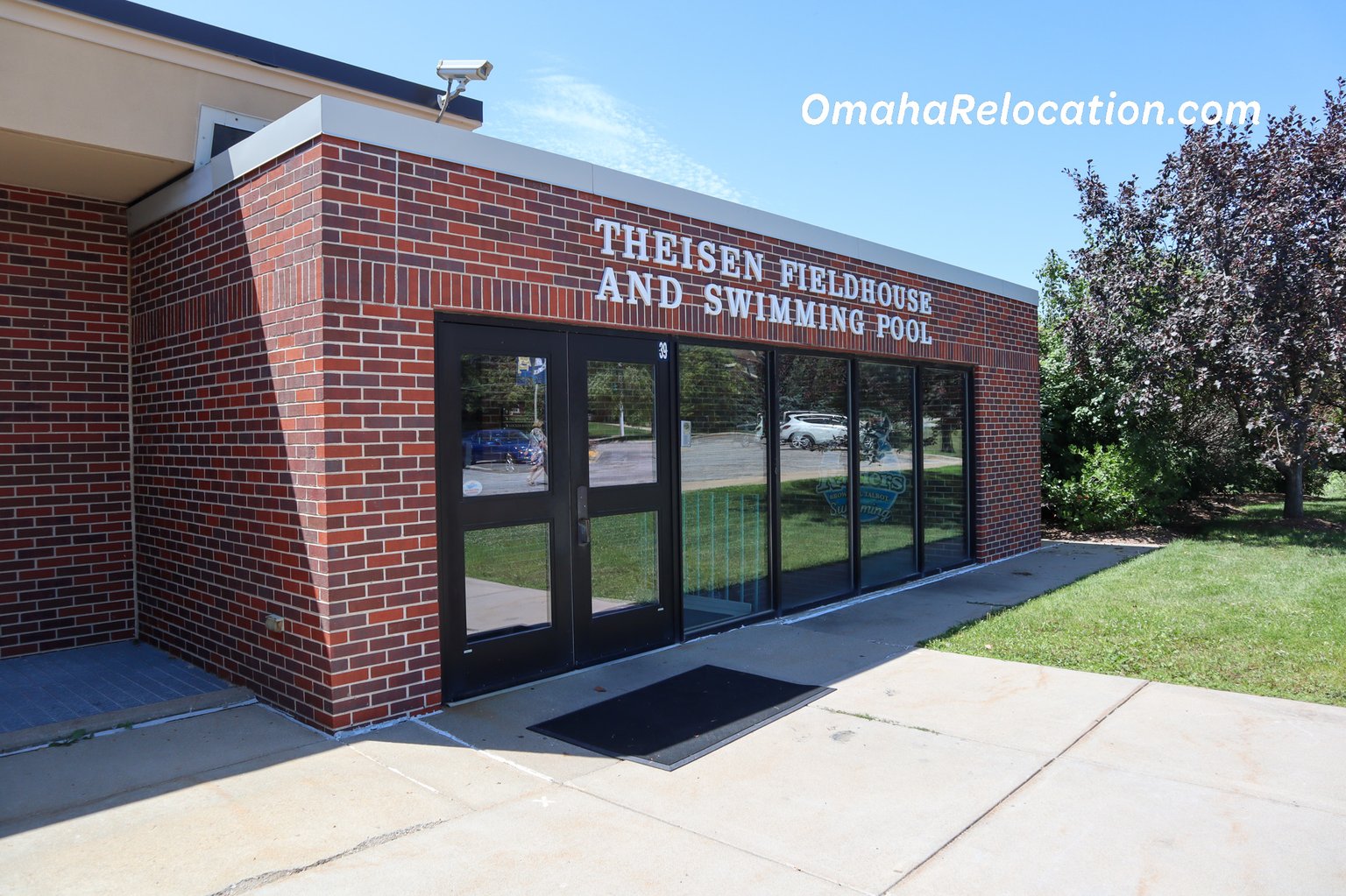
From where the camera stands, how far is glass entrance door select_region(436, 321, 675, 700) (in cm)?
541

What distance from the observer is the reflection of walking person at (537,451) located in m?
5.78

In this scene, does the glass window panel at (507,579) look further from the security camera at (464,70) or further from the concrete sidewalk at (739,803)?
the security camera at (464,70)

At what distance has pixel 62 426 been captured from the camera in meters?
6.34

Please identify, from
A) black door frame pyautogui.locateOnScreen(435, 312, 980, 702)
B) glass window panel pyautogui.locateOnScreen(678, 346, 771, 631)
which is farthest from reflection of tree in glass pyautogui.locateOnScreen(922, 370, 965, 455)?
glass window panel pyautogui.locateOnScreen(678, 346, 771, 631)

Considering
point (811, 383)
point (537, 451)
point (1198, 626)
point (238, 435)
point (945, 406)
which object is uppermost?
point (811, 383)

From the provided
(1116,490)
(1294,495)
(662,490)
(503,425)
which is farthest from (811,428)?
(1294,495)

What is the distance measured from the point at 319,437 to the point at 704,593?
3470 mm

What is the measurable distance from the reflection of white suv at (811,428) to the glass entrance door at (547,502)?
5.29 feet

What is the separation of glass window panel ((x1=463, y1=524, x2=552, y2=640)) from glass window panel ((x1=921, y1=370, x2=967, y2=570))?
5.39m

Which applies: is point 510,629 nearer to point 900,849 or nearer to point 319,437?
point 319,437

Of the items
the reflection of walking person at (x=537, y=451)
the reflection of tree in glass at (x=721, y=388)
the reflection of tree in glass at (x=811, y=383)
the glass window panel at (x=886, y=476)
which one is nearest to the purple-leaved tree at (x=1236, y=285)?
the glass window panel at (x=886, y=476)

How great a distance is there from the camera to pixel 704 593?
720 cm

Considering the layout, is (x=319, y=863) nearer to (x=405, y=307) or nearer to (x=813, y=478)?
(x=405, y=307)

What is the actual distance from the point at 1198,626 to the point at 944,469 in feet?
11.2
